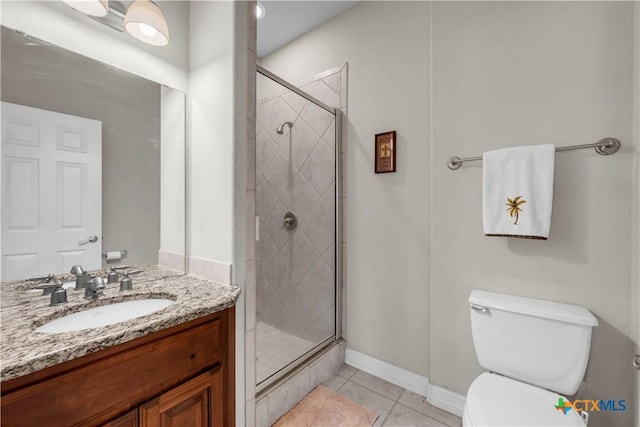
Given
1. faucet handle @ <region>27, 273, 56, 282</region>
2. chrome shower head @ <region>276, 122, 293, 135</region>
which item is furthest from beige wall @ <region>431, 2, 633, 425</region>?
faucet handle @ <region>27, 273, 56, 282</region>

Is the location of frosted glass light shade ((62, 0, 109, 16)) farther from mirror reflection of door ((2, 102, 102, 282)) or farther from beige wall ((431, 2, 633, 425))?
beige wall ((431, 2, 633, 425))

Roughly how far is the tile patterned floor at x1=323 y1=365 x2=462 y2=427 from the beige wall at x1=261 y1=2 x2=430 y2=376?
160 mm

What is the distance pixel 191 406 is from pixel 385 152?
1660mm

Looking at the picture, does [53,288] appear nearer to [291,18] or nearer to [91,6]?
[91,6]

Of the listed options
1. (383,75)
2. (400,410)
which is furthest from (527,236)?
(383,75)

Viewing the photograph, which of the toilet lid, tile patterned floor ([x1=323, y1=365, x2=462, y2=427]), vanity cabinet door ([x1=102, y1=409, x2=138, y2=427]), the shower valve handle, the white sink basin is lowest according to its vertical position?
tile patterned floor ([x1=323, y1=365, x2=462, y2=427])

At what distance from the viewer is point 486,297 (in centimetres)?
130

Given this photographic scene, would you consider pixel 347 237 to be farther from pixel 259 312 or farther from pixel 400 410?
pixel 400 410

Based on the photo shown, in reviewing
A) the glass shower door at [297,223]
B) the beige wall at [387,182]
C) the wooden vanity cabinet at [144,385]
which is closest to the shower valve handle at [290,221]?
the glass shower door at [297,223]

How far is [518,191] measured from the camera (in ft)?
4.13

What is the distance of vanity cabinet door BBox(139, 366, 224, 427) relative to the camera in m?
0.87

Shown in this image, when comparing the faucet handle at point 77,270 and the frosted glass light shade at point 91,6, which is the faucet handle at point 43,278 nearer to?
the faucet handle at point 77,270

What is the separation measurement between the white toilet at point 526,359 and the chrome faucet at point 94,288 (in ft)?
4.84

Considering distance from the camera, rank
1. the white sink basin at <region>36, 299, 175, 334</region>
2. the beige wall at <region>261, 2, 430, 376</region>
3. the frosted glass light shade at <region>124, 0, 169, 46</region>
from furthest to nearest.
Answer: the beige wall at <region>261, 2, 430, 376</region> → the frosted glass light shade at <region>124, 0, 169, 46</region> → the white sink basin at <region>36, 299, 175, 334</region>
